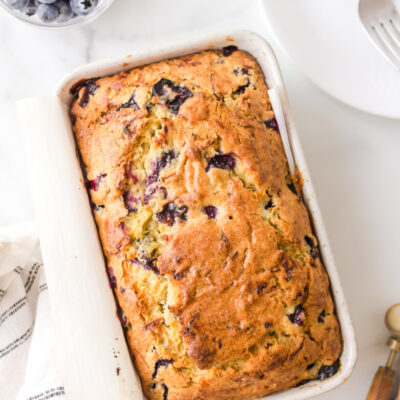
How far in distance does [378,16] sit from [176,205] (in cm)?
97

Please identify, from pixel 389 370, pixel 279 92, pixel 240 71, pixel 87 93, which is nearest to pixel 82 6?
pixel 87 93

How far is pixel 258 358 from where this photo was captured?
63.2 inches

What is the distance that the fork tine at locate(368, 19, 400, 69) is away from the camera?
1940 mm

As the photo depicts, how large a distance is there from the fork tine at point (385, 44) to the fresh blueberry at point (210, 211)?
83cm

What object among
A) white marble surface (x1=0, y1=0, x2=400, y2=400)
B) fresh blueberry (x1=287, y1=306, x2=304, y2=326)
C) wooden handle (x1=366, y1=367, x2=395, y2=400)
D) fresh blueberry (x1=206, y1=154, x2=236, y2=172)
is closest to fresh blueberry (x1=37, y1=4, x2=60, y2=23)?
white marble surface (x1=0, y1=0, x2=400, y2=400)

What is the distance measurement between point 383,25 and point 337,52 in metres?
0.17

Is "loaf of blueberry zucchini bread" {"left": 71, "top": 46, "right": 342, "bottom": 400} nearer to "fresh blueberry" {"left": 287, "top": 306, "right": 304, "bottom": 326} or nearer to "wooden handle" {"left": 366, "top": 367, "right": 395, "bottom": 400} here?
"fresh blueberry" {"left": 287, "top": 306, "right": 304, "bottom": 326}

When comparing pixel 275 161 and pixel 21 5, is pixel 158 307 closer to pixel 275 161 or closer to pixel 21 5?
pixel 275 161

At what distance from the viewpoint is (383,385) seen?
6.47 ft

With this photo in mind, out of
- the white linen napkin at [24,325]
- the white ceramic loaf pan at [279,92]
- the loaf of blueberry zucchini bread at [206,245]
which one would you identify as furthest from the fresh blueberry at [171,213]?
the white linen napkin at [24,325]

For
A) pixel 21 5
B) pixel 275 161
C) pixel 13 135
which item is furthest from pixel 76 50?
pixel 275 161

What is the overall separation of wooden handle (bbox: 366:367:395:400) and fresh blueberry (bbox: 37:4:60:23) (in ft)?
5.35

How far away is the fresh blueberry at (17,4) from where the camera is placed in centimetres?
192

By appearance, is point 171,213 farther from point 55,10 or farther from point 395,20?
point 395,20
